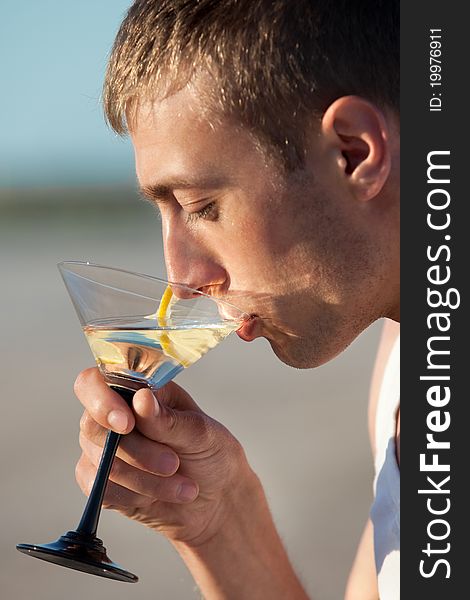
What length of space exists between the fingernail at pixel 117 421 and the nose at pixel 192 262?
355mm

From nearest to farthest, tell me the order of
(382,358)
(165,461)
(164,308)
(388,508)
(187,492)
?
1. (164,308)
2. (165,461)
3. (187,492)
4. (388,508)
5. (382,358)

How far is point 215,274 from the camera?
8.57 feet

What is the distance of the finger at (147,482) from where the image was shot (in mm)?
2787

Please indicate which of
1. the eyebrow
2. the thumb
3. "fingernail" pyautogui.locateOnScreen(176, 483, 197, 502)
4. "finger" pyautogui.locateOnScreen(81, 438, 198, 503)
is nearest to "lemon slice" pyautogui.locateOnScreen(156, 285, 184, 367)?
the thumb

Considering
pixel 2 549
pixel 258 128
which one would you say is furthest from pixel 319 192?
pixel 2 549

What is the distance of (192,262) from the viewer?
260cm

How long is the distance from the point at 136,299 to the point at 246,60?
A: 2.11ft

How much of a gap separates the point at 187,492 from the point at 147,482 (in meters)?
0.16

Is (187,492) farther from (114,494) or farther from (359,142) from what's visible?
(359,142)

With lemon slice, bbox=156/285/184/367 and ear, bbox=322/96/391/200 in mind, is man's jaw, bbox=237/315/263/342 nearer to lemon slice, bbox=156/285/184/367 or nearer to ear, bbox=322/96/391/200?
lemon slice, bbox=156/285/184/367

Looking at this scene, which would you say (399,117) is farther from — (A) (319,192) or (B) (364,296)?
(B) (364,296)

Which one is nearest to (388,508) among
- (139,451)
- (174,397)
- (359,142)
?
(174,397)

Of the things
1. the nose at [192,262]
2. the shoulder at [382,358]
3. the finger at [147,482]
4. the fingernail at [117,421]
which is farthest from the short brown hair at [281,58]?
the shoulder at [382,358]

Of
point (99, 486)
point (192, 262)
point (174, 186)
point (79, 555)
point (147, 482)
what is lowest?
point (79, 555)
